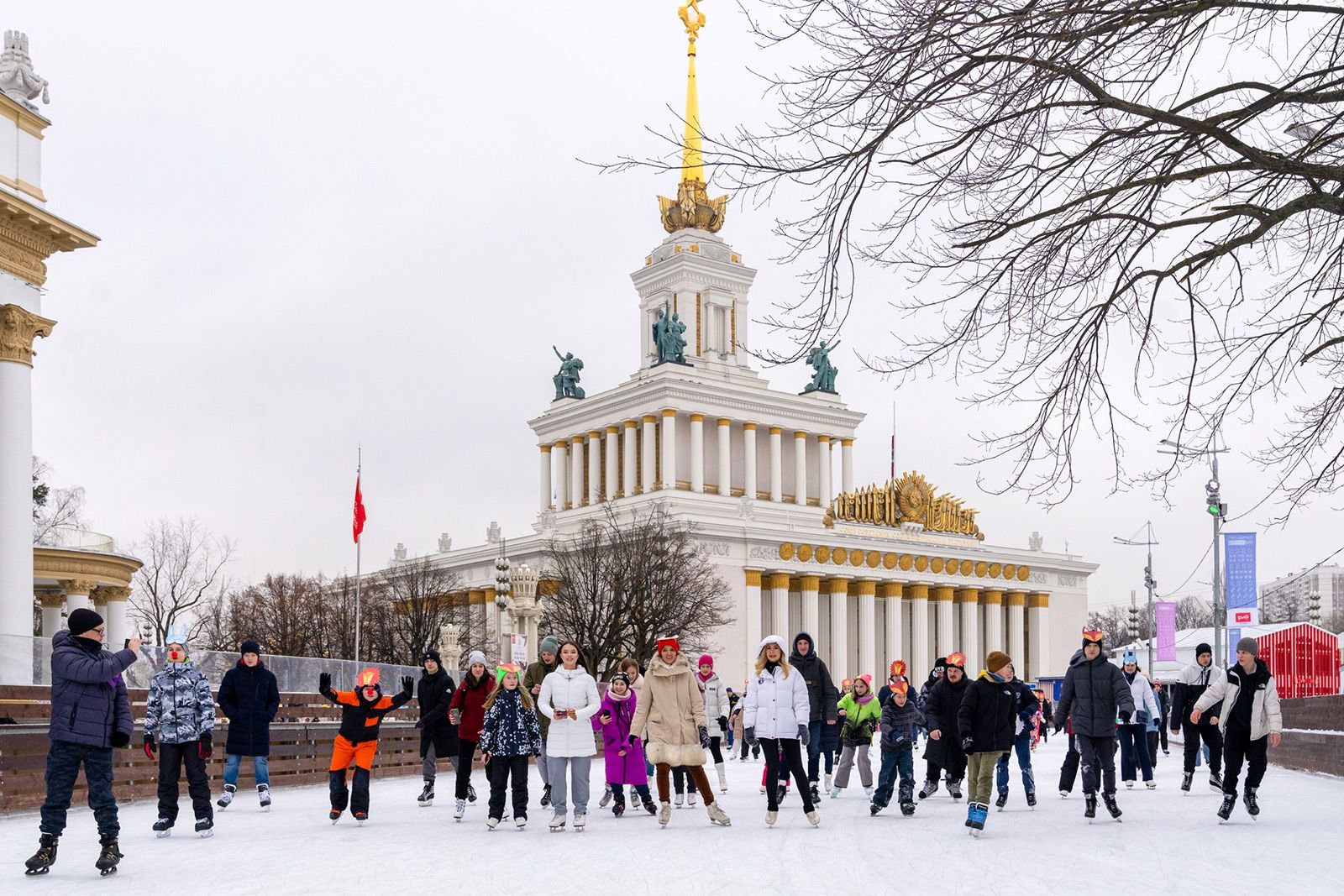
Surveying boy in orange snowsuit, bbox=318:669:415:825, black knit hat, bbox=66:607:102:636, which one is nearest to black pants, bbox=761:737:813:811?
boy in orange snowsuit, bbox=318:669:415:825

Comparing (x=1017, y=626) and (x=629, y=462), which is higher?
(x=629, y=462)

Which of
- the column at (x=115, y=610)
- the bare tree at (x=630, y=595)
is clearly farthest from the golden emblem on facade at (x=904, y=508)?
the column at (x=115, y=610)

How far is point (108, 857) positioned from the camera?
11555 millimetres

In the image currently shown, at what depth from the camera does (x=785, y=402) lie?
8425cm

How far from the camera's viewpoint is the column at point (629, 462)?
81.2 m

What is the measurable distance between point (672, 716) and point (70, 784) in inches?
231

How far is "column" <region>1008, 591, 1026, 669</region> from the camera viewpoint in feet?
290

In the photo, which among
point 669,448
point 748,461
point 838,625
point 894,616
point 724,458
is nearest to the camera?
point 838,625

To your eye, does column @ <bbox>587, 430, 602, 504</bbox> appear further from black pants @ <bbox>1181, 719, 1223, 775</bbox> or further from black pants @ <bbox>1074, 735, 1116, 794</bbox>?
black pants @ <bbox>1074, 735, 1116, 794</bbox>

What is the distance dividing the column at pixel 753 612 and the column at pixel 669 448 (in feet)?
23.0

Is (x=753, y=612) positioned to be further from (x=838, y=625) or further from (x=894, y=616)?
(x=894, y=616)

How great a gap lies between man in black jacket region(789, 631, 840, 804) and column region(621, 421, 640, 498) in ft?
202

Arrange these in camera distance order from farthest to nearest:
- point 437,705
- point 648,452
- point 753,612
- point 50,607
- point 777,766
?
point 648,452
point 753,612
point 50,607
point 437,705
point 777,766

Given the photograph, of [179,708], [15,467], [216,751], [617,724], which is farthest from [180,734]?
[15,467]
